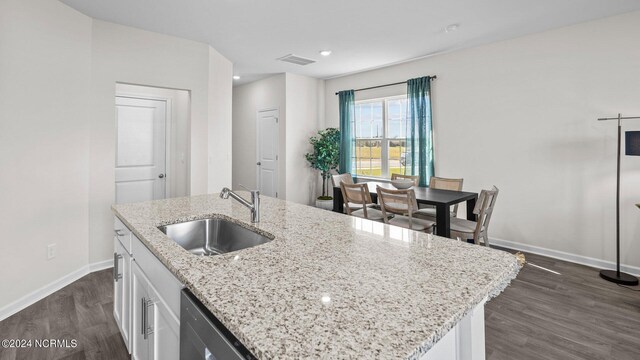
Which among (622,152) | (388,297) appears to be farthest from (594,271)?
(388,297)

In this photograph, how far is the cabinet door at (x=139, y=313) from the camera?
146 centimetres

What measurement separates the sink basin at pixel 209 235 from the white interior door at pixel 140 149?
2.86 meters

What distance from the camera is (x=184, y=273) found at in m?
1.04

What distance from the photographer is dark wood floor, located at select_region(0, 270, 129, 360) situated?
6.66 ft

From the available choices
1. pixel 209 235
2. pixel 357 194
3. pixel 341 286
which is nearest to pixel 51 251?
pixel 209 235

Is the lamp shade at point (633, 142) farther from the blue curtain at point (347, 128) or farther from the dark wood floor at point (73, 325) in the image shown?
the dark wood floor at point (73, 325)

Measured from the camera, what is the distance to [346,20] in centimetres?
350

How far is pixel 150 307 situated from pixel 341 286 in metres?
0.95

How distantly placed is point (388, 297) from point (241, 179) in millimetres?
6584

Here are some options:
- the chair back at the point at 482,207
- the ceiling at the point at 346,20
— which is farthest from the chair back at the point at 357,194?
the ceiling at the point at 346,20

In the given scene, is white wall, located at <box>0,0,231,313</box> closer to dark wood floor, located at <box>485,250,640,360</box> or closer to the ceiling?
the ceiling

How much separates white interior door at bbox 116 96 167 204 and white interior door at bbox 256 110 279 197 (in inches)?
85.6

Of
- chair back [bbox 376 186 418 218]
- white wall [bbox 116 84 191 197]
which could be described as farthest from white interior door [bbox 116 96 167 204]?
chair back [bbox 376 186 418 218]

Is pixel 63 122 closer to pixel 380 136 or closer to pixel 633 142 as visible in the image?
pixel 380 136
